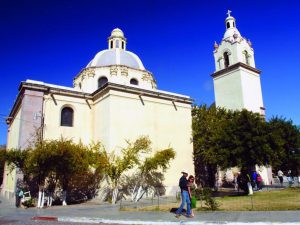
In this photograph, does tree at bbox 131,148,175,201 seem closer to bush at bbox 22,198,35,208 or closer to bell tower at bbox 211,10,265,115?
bush at bbox 22,198,35,208

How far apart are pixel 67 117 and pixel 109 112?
3.76m

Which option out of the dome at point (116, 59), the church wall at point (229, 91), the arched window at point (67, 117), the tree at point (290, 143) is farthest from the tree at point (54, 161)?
the church wall at point (229, 91)

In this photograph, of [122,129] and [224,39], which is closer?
[122,129]

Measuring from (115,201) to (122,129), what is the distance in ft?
16.6

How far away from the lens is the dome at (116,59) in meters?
27.9

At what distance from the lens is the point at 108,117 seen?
20062 millimetres

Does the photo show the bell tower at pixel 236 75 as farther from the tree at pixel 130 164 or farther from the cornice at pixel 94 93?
the tree at pixel 130 164

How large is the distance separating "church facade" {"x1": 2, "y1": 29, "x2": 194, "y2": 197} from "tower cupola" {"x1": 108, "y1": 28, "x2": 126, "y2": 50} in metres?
7.81

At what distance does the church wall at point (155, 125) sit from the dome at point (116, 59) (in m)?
6.84

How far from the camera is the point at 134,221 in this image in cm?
938

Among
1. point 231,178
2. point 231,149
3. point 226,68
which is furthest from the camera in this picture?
point 226,68

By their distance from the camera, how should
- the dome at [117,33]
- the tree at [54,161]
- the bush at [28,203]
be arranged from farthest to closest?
the dome at [117,33]
the bush at [28,203]
the tree at [54,161]

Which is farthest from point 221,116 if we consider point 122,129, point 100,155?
point 100,155

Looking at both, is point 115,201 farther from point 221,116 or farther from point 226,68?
point 226,68
